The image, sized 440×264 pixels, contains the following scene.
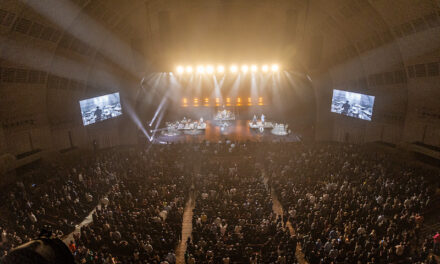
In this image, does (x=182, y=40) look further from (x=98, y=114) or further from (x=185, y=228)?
(x=185, y=228)

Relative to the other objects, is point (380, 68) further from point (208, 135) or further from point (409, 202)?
point (208, 135)

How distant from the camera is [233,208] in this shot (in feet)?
41.8

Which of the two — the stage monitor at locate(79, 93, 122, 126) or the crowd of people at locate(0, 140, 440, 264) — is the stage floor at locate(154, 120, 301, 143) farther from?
the crowd of people at locate(0, 140, 440, 264)

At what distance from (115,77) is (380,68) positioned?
22791mm

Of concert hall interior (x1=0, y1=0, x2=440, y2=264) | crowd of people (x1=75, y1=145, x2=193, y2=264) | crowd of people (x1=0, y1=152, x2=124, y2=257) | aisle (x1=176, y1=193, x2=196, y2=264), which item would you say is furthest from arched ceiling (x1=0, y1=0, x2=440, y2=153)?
aisle (x1=176, y1=193, x2=196, y2=264)

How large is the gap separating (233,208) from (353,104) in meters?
17.1

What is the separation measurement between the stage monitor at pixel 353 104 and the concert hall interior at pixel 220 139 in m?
0.10

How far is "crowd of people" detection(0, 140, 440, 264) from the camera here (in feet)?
34.7

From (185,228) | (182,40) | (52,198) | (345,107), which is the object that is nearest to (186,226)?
(185,228)

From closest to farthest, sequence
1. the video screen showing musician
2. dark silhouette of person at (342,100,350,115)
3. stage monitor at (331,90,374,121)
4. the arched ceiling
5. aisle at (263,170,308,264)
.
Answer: aisle at (263,170,308,264)
the arched ceiling
stage monitor at (331,90,374,121)
the video screen showing musician
dark silhouette of person at (342,100,350,115)

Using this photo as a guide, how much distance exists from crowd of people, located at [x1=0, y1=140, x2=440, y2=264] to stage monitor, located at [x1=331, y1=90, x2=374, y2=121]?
4989 millimetres

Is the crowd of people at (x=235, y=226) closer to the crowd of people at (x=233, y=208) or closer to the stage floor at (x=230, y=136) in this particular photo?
the crowd of people at (x=233, y=208)

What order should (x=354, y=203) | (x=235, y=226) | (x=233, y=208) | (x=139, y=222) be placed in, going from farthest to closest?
(x=354, y=203) < (x=233, y=208) < (x=235, y=226) < (x=139, y=222)

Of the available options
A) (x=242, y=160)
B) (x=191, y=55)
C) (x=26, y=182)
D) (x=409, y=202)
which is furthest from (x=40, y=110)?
(x=409, y=202)
